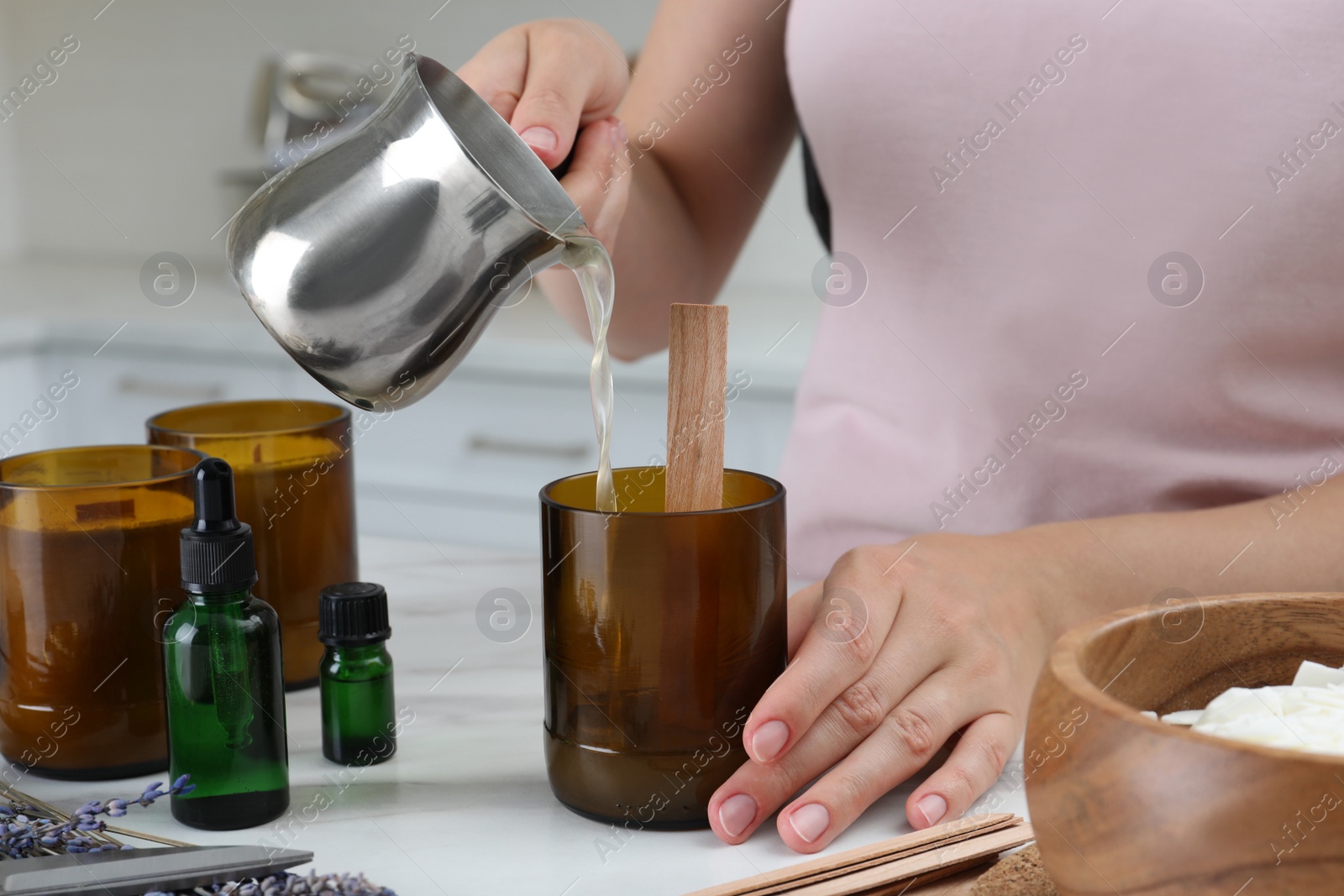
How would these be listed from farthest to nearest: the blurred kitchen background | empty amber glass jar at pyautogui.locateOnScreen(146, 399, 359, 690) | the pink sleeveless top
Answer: the blurred kitchen background
the pink sleeveless top
empty amber glass jar at pyautogui.locateOnScreen(146, 399, 359, 690)

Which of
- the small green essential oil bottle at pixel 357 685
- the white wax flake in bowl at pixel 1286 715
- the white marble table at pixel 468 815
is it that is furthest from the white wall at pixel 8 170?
the white wax flake in bowl at pixel 1286 715

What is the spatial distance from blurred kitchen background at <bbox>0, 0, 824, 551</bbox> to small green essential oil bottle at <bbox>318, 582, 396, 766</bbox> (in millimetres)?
1198

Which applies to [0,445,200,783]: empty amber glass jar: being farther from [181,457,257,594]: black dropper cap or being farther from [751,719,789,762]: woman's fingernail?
[751,719,789,762]: woman's fingernail

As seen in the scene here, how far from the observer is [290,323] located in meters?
0.51

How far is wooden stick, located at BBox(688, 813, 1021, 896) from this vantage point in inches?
18.0

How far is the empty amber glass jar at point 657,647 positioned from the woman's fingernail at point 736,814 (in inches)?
0.6

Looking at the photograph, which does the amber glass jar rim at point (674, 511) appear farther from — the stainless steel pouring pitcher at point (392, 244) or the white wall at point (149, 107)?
the white wall at point (149, 107)

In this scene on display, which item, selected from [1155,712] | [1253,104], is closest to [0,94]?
[1253,104]

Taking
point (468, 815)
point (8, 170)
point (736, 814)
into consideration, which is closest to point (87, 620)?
point (468, 815)

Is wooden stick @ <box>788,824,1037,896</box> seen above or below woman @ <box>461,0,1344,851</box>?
below

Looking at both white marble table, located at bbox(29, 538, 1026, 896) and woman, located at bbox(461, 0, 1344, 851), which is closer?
white marble table, located at bbox(29, 538, 1026, 896)

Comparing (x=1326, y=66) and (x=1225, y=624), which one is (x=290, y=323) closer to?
(x=1225, y=624)

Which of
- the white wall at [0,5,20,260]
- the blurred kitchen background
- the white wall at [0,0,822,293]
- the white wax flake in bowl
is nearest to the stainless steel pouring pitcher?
the white wax flake in bowl

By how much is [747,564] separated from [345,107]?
2193 mm
